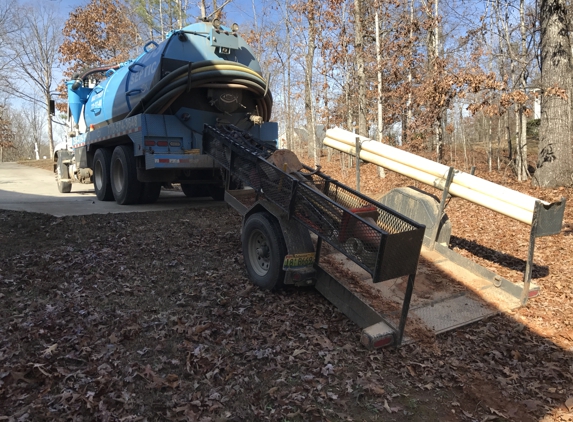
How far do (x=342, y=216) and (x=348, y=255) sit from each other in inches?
14.4

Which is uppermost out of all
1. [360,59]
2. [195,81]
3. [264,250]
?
[360,59]

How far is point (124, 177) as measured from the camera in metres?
9.14

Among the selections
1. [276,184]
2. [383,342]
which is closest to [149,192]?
[276,184]

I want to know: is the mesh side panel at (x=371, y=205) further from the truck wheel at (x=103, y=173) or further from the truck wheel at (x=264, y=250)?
the truck wheel at (x=103, y=173)

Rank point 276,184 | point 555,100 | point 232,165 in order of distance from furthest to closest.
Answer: point 555,100 → point 232,165 → point 276,184

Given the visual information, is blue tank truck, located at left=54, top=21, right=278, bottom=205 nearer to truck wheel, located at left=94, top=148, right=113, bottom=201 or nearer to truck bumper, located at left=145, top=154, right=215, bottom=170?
truck bumper, located at left=145, top=154, right=215, bottom=170

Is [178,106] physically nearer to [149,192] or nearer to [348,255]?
[149,192]

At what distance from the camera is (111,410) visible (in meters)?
2.90

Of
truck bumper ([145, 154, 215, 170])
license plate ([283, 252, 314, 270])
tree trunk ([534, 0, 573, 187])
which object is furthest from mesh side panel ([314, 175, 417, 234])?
tree trunk ([534, 0, 573, 187])

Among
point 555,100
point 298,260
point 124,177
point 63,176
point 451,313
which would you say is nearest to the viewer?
point 451,313

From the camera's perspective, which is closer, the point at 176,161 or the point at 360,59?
the point at 176,161

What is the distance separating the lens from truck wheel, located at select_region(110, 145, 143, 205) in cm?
896

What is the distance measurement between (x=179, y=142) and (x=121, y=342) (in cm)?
522

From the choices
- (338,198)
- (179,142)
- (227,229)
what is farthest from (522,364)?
(179,142)
